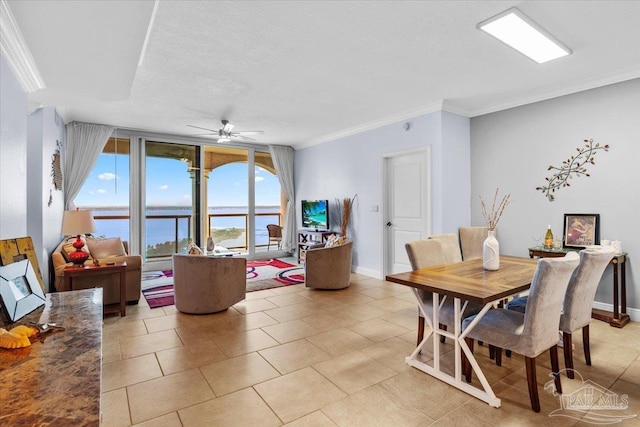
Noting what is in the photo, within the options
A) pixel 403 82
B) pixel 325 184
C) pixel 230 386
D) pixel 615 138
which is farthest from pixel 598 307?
pixel 325 184

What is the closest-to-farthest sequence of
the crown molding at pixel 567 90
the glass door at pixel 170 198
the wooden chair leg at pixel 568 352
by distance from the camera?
1. the wooden chair leg at pixel 568 352
2. the crown molding at pixel 567 90
3. the glass door at pixel 170 198

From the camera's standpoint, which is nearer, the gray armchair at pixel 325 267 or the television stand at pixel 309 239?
the gray armchair at pixel 325 267

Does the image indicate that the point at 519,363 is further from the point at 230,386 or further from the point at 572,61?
the point at 572,61

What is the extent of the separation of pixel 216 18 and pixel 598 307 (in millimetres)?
4880

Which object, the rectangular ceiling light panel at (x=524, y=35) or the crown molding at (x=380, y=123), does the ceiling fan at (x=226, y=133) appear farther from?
the rectangular ceiling light panel at (x=524, y=35)

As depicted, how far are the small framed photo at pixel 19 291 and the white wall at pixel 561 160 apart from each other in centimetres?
500

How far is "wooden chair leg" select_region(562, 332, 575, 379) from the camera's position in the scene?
2.40 m

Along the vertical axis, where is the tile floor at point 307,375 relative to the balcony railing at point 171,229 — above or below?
below

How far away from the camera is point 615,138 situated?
145 inches

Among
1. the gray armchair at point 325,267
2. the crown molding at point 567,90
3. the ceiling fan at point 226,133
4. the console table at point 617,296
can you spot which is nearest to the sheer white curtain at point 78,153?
the ceiling fan at point 226,133

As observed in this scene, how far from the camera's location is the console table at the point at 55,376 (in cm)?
87

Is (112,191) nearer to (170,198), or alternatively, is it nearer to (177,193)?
(170,198)

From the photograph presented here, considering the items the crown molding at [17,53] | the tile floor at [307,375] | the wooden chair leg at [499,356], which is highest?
the crown molding at [17,53]

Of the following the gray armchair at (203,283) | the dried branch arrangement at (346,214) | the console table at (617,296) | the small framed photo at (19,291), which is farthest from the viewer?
the dried branch arrangement at (346,214)
